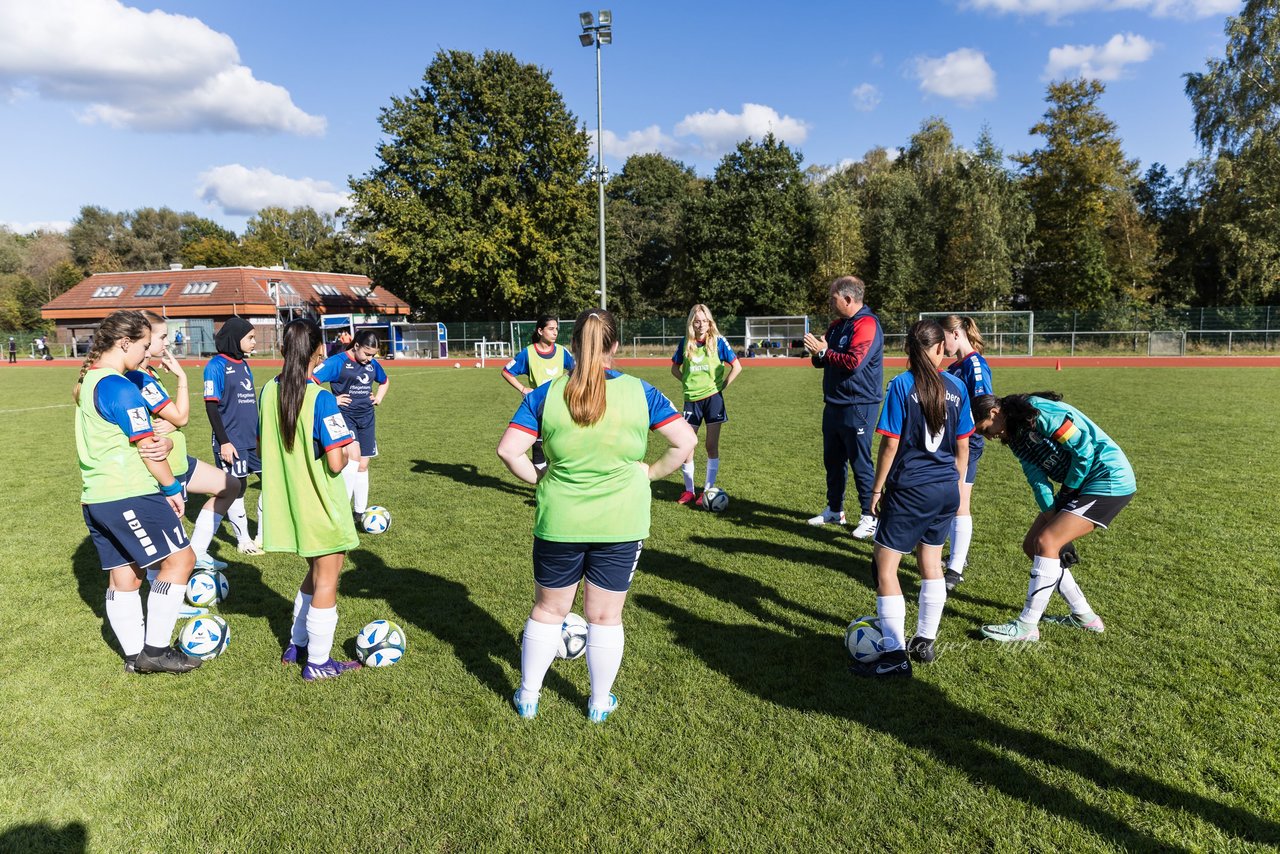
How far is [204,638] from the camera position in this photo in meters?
4.46

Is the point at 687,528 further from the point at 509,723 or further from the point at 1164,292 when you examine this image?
the point at 1164,292

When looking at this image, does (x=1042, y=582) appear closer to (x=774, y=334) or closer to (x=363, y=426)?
(x=363, y=426)

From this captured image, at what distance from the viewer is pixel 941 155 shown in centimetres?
4625

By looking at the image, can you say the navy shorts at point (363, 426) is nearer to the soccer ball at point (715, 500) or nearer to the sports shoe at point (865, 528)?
the soccer ball at point (715, 500)

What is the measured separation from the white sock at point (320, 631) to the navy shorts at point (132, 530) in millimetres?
967

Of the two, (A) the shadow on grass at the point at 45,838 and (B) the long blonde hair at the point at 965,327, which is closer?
(A) the shadow on grass at the point at 45,838

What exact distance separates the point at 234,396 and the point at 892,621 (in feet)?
18.5

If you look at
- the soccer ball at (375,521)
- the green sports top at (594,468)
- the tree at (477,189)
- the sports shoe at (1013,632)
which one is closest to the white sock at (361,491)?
the soccer ball at (375,521)

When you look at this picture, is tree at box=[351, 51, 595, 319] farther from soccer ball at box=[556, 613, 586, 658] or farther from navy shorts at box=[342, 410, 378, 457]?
soccer ball at box=[556, 613, 586, 658]

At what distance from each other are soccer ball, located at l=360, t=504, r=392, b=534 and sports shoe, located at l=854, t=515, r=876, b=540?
463 cm

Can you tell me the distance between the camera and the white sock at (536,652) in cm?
358

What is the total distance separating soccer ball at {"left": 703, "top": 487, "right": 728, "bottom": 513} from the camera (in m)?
7.81

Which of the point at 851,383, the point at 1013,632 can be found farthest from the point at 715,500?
the point at 1013,632

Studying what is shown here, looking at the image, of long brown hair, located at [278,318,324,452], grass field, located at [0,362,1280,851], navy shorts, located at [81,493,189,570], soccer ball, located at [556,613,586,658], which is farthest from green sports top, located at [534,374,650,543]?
navy shorts, located at [81,493,189,570]
